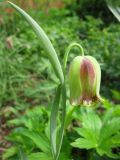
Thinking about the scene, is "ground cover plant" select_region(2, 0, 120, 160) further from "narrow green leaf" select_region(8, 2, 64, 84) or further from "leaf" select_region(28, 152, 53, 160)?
"narrow green leaf" select_region(8, 2, 64, 84)

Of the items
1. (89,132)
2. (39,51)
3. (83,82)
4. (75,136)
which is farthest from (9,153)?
(39,51)

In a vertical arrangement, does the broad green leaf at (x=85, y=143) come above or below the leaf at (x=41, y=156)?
above

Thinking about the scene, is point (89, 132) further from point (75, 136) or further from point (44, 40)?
point (44, 40)

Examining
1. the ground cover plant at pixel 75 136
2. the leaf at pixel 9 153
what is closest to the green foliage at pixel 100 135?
the ground cover plant at pixel 75 136

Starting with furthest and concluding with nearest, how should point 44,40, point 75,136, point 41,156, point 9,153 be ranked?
point 9,153
point 75,136
point 41,156
point 44,40

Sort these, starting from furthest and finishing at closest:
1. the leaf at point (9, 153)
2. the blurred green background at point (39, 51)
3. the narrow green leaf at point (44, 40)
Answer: the blurred green background at point (39, 51)
the leaf at point (9, 153)
the narrow green leaf at point (44, 40)

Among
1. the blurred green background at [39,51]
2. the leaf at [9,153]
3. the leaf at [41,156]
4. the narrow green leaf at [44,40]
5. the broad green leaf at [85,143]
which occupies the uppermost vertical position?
the narrow green leaf at [44,40]

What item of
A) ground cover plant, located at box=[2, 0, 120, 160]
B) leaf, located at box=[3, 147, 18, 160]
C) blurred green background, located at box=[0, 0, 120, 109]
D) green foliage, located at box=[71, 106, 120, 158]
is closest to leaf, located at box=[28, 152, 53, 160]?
ground cover plant, located at box=[2, 0, 120, 160]

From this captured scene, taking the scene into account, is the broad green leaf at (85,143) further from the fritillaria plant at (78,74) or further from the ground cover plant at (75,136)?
the fritillaria plant at (78,74)

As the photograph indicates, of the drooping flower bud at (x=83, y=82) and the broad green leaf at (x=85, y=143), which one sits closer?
the drooping flower bud at (x=83, y=82)

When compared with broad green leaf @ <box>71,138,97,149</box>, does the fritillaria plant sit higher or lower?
higher
